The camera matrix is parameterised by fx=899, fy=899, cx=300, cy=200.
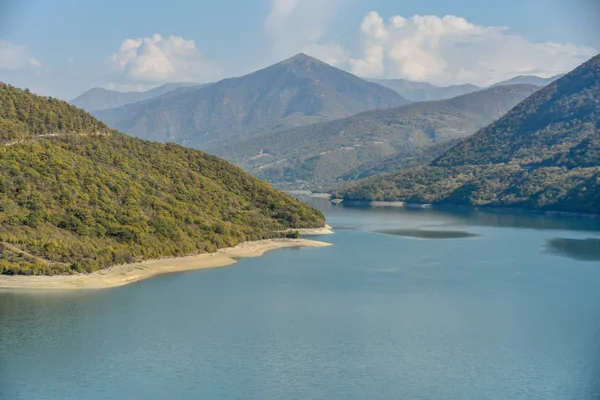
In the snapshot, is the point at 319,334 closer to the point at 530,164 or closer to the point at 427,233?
the point at 427,233

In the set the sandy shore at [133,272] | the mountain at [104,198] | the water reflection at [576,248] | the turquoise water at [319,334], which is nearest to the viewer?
the turquoise water at [319,334]

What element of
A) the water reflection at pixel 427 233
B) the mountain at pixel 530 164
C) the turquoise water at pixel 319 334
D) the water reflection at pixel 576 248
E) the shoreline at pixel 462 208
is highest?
the mountain at pixel 530 164

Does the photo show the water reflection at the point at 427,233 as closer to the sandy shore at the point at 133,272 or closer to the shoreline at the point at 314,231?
the shoreline at the point at 314,231

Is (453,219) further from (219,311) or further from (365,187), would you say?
(219,311)

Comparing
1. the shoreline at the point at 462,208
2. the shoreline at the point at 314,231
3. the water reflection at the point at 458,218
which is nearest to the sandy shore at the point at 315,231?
the shoreline at the point at 314,231

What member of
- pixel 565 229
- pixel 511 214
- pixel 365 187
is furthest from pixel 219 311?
pixel 365 187

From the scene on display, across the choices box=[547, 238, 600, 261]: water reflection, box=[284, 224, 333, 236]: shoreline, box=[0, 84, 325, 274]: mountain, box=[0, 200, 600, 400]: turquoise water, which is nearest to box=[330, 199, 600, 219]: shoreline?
box=[547, 238, 600, 261]: water reflection

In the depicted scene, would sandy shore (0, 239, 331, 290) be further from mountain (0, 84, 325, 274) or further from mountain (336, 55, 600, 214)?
mountain (336, 55, 600, 214)
